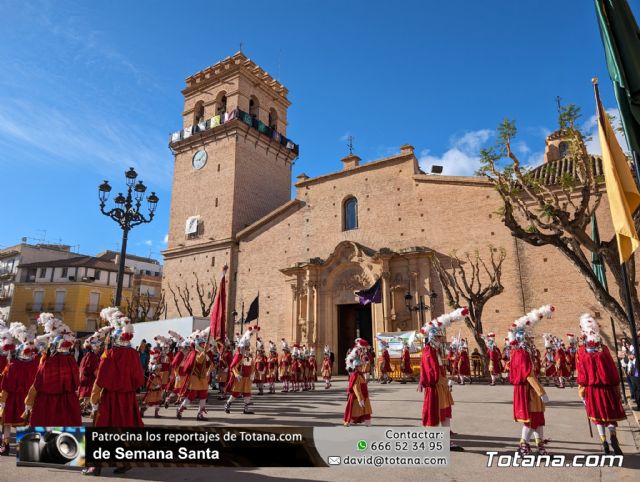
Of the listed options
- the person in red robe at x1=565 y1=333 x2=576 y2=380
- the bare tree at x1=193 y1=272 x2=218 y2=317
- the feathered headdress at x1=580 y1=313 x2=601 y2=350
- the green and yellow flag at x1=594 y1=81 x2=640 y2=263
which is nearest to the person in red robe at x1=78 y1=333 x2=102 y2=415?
the feathered headdress at x1=580 y1=313 x2=601 y2=350

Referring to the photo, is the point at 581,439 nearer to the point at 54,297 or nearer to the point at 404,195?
the point at 404,195

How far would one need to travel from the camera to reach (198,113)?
35844mm

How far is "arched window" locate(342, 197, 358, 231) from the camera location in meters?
27.0

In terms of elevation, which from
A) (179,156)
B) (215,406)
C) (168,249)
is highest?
(179,156)

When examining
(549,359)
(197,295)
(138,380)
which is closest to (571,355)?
(549,359)

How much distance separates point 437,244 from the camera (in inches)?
910

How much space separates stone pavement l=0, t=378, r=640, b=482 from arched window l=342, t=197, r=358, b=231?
13781 mm

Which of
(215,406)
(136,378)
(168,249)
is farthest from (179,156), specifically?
(136,378)

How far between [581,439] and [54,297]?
4771cm

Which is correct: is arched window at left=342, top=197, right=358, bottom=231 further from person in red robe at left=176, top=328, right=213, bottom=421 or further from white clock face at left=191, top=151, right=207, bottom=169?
person in red robe at left=176, top=328, right=213, bottom=421

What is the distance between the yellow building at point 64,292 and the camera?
141 feet

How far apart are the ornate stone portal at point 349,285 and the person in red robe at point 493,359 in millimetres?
4589

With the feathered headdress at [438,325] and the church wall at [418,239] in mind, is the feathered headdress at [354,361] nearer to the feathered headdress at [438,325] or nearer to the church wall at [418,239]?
the feathered headdress at [438,325]

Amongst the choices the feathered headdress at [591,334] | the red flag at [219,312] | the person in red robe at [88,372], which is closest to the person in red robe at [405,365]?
the red flag at [219,312]
